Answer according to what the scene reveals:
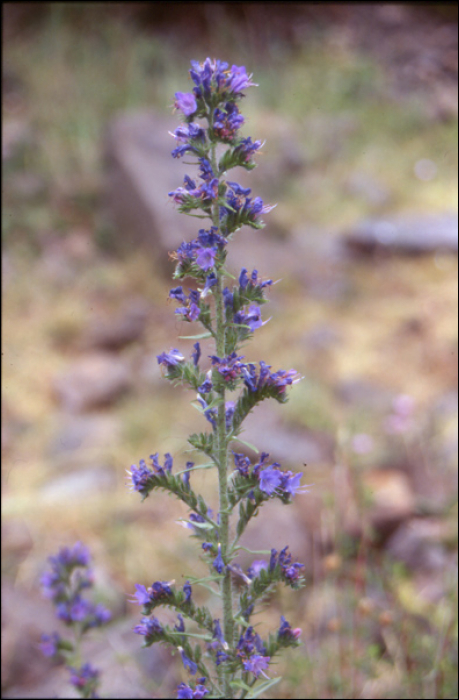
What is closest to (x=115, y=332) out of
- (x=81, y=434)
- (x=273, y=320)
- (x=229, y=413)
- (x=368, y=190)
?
(x=81, y=434)

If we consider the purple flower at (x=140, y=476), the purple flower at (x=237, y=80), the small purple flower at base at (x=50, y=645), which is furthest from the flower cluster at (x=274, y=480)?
the small purple flower at base at (x=50, y=645)

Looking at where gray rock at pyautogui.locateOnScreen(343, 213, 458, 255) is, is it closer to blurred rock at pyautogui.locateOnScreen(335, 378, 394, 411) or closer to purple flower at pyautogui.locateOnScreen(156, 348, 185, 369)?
blurred rock at pyautogui.locateOnScreen(335, 378, 394, 411)

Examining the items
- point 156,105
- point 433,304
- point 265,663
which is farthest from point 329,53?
point 265,663

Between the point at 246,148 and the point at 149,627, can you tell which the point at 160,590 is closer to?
the point at 149,627

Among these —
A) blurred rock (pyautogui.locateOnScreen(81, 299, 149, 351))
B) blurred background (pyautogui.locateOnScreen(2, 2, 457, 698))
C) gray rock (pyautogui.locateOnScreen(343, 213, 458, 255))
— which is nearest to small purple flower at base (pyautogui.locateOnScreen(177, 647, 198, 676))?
blurred background (pyautogui.locateOnScreen(2, 2, 457, 698))

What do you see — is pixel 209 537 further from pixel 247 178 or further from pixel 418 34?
pixel 418 34

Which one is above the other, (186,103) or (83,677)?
(186,103)

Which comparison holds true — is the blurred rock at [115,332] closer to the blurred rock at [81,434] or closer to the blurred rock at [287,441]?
the blurred rock at [81,434]
